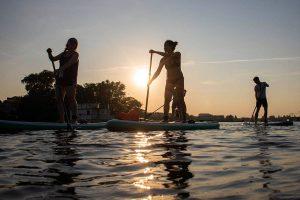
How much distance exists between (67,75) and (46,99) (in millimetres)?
48668

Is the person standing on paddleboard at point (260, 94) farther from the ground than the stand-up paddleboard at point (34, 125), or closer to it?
farther from the ground

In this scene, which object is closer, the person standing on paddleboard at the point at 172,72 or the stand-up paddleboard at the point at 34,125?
the stand-up paddleboard at the point at 34,125

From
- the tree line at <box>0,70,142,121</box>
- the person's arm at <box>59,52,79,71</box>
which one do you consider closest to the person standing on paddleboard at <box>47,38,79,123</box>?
the person's arm at <box>59,52,79,71</box>

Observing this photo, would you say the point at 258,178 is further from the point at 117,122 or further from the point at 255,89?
the point at 255,89

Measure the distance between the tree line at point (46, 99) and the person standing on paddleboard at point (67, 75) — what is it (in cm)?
3075

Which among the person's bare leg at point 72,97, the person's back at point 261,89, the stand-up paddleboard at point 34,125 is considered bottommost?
the stand-up paddleboard at point 34,125

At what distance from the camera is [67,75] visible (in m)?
10.0

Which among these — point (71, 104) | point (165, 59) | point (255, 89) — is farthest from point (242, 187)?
point (255, 89)

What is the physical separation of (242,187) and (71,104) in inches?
322

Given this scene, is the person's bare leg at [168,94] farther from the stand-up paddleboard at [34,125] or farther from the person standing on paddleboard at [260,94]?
the person standing on paddleboard at [260,94]

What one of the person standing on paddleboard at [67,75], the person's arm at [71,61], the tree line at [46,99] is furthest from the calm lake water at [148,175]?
the tree line at [46,99]

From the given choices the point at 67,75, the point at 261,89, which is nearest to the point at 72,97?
the point at 67,75

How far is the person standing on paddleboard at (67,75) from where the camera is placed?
9.99 m

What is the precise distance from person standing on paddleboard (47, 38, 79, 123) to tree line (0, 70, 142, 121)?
101 feet
